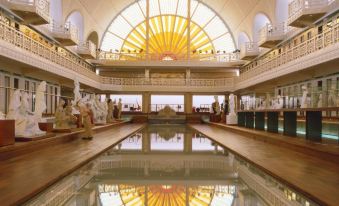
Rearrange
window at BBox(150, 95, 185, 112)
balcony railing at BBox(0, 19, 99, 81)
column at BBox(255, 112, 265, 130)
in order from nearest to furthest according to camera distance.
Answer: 1. balcony railing at BBox(0, 19, 99, 81)
2. column at BBox(255, 112, 265, 130)
3. window at BBox(150, 95, 185, 112)

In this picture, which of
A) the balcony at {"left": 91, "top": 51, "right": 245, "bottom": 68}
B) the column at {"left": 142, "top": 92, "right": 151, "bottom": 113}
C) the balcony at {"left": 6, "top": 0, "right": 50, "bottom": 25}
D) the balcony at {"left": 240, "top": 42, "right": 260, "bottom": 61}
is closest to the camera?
the balcony at {"left": 6, "top": 0, "right": 50, "bottom": 25}

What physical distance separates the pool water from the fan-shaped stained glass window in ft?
119

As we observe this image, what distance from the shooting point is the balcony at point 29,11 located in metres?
21.1

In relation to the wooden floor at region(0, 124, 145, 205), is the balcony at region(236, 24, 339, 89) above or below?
above

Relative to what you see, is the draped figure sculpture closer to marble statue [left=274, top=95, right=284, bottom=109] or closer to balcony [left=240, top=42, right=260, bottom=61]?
marble statue [left=274, top=95, right=284, bottom=109]

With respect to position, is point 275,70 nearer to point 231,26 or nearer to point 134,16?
point 231,26

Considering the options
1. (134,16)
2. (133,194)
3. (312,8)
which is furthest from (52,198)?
(134,16)

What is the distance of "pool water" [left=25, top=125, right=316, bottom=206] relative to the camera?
4758 millimetres

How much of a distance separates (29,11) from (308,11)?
52.5 feet

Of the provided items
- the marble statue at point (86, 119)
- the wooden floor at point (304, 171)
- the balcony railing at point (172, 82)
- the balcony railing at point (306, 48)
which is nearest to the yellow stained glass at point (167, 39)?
the balcony railing at point (172, 82)

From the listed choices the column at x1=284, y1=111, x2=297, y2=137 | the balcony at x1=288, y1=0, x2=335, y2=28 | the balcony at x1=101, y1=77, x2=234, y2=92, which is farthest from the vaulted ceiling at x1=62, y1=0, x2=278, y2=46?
the column at x1=284, y1=111, x2=297, y2=137

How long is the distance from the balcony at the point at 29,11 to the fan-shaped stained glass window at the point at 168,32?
20221 mm

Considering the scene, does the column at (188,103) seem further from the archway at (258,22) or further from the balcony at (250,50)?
the archway at (258,22)

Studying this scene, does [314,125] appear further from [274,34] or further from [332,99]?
[274,34]
